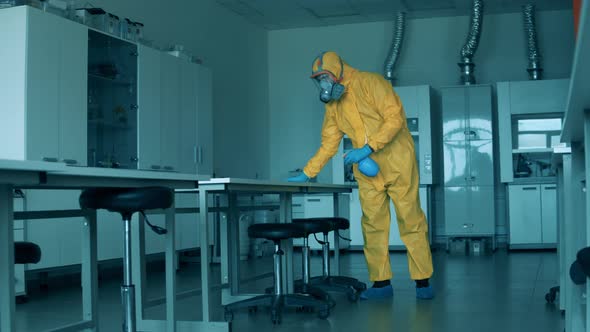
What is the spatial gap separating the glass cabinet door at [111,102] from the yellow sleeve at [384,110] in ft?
7.46

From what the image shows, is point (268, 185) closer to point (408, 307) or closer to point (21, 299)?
point (408, 307)

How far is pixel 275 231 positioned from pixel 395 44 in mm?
5896

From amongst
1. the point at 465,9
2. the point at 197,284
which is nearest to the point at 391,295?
Answer: the point at 197,284

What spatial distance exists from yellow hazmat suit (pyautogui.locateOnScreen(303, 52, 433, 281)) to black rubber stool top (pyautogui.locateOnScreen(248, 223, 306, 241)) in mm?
950

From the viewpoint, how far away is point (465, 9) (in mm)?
9180

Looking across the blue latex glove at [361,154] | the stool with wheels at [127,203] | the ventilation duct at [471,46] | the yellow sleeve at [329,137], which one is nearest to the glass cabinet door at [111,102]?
the yellow sleeve at [329,137]

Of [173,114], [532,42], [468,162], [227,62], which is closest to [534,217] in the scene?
[468,162]

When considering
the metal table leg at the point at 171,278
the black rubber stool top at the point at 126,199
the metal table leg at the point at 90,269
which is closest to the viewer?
the black rubber stool top at the point at 126,199

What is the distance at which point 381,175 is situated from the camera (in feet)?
15.5

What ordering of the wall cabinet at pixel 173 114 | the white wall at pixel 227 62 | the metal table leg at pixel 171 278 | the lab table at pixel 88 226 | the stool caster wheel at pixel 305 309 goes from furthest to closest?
the white wall at pixel 227 62, the wall cabinet at pixel 173 114, the stool caster wheel at pixel 305 309, the metal table leg at pixel 171 278, the lab table at pixel 88 226

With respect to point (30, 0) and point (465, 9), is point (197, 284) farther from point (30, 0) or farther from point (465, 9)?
point (465, 9)

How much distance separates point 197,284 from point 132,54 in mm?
2030

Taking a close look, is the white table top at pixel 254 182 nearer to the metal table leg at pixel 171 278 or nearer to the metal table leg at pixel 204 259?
the metal table leg at pixel 204 259

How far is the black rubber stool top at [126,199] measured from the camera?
2.62 m
